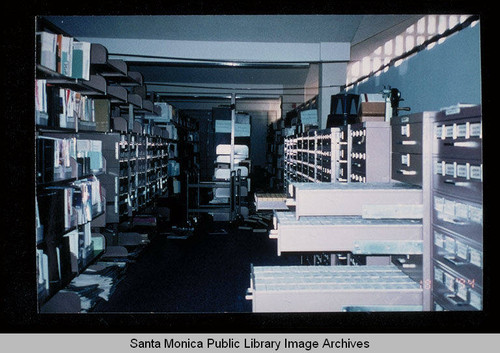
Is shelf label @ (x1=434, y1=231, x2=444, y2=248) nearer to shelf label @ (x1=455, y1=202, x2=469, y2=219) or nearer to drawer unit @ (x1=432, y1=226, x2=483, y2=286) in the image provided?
drawer unit @ (x1=432, y1=226, x2=483, y2=286)

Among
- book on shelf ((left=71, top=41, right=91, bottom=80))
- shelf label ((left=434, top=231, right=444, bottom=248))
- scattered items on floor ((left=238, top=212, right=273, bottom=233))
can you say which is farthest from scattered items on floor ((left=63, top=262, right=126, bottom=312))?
shelf label ((left=434, top=231, right=444, bottom=248))

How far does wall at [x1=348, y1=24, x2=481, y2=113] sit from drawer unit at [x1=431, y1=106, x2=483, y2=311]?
1054 mm

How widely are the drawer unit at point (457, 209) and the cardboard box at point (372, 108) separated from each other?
4.21ft

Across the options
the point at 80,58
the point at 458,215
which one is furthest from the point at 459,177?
the point at 80,58

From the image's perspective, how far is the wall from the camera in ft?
8.84

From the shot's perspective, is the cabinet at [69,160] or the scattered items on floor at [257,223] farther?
the scattered items on floor at [257,223]

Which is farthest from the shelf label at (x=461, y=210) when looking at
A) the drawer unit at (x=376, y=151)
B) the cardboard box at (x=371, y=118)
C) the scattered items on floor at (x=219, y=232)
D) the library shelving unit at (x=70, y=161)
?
the scattered items on floor at (x=219, y=232)

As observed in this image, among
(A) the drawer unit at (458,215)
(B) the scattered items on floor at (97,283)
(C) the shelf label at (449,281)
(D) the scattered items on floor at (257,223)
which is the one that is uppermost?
(A) the drawer unit at (458,215)

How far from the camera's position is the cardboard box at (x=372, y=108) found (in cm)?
308

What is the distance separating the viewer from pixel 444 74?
10.3 feet

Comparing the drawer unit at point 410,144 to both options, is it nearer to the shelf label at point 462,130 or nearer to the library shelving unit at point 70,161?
the shelf label at point 462,130

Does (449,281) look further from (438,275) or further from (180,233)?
(180,233)

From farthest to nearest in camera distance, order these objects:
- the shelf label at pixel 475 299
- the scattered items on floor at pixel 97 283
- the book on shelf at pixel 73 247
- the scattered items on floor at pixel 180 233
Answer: the scattered items on floor at pixel 180 233, the scattered items on floor at pixel 97 283, the book on shelf at pixel 73 247, the shelf label at pixel 475 299
